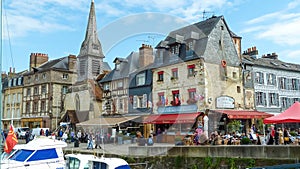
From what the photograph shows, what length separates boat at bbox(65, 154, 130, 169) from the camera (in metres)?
11.1

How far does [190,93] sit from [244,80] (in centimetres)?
1016

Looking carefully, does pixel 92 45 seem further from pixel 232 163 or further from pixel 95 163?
pixel 232 163

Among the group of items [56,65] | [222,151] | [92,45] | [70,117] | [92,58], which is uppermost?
[56,65]

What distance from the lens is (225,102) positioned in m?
24.8

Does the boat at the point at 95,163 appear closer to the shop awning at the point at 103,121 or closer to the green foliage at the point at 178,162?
the shop awning at the point at 103,121

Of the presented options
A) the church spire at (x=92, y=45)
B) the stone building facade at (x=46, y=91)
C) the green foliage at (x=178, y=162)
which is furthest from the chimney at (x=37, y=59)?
the green foliage at (x=178, y=162)

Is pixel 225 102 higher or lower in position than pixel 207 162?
higher

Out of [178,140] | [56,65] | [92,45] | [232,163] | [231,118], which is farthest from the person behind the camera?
[56,65]

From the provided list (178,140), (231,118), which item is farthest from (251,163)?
(231,118)

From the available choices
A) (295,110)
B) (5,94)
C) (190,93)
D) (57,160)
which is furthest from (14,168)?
(5,94)

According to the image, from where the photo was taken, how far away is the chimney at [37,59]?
46.8 m

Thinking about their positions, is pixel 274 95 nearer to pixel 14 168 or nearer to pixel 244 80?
pixel 244 80

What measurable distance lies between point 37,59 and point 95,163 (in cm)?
3866

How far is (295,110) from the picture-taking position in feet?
44.2
